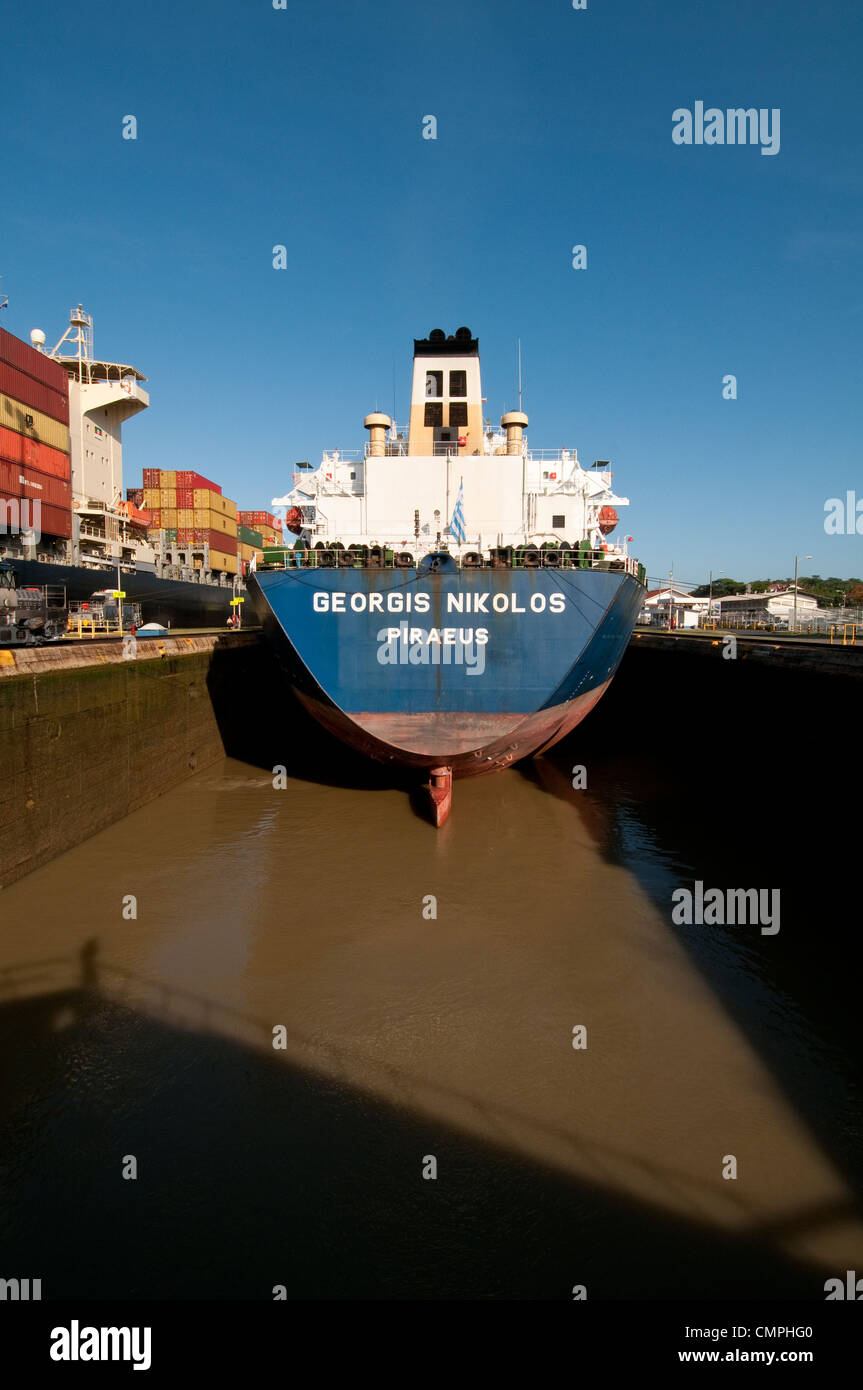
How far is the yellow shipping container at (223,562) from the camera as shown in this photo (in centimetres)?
5925

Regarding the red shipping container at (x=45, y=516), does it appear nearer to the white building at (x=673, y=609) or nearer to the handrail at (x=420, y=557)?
the handrail at (x=420, y=557)

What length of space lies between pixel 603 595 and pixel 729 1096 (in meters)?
9.00

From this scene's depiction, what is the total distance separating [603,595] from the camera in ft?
42.5

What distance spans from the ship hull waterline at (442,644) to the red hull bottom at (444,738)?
1.2 inches

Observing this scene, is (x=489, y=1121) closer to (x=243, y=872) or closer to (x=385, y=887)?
(x=385, y=887)

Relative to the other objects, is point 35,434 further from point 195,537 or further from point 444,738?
point 444,738

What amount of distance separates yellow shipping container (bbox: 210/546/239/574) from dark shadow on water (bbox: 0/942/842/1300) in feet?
189

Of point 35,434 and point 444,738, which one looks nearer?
point 444,738

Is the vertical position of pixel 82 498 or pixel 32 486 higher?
pixel 82 498

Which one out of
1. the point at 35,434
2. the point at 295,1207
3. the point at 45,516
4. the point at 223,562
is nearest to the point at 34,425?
the point at 35,434

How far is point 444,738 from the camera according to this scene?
1330 cm

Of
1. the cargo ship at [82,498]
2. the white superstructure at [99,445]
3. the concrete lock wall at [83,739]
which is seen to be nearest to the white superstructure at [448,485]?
the concrete lock wall at [83,739]

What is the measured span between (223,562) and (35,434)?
26.9 meters
